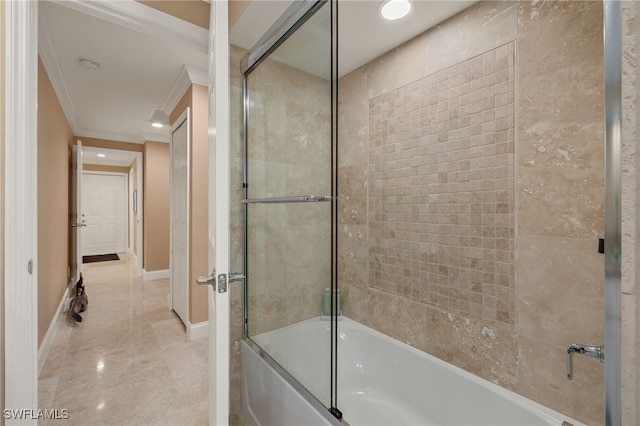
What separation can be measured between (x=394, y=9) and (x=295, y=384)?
1.84 metres

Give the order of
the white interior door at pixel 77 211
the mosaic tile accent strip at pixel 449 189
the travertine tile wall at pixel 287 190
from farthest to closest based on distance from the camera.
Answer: the white interior door at pixel 77 211, the mosaic tile accent strip at pixel 449 189, the travertine tile wall at pixel 287 190

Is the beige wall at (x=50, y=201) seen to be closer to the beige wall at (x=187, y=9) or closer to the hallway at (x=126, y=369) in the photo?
the hallway at (x=126, y=369)

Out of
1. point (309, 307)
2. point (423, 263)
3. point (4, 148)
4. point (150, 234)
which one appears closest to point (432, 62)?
point (423, 263)

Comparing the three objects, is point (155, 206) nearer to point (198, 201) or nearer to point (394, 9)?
point (198, 201)

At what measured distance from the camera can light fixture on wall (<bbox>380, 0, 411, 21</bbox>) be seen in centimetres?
140

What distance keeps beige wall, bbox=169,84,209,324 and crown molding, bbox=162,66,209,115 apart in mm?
61

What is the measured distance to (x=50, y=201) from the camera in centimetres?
267

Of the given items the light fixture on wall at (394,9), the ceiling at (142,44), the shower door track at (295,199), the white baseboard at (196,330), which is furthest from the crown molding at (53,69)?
the white baseboard at (196,330)

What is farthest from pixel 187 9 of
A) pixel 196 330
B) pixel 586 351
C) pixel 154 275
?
pixel 154 275

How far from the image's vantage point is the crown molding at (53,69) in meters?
2.07

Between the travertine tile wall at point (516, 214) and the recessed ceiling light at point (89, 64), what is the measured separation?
242 cm

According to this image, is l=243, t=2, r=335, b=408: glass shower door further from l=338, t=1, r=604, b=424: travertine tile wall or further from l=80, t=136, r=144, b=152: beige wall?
l=80, t=136, r=144, b=152: beige wall

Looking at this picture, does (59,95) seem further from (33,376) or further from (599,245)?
(599,245)

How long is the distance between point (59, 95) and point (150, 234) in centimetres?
231
